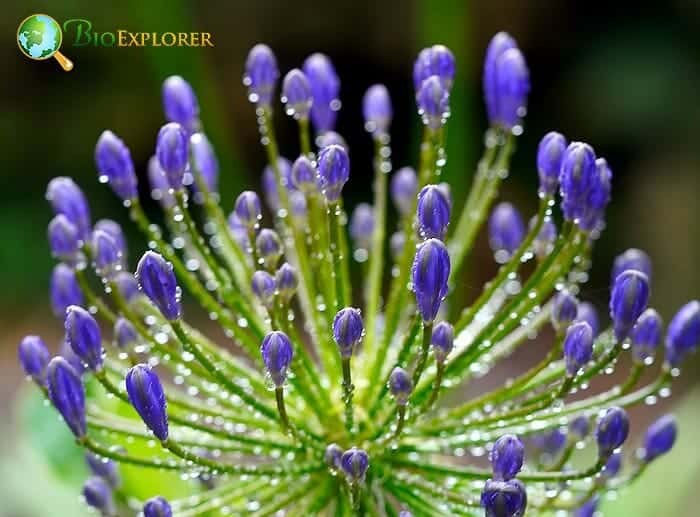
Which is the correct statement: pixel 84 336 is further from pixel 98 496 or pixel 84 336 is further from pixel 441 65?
pixel 441 65

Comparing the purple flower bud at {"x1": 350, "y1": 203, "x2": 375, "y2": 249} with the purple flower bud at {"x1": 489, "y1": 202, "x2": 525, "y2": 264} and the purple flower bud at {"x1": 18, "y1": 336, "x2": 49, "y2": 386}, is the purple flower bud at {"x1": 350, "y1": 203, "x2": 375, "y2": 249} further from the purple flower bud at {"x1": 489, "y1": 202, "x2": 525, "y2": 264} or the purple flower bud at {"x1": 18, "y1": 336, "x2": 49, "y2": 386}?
the purple flower bud at {"x1": 18, "y1": 336, "x2": 49, "y2": 386}

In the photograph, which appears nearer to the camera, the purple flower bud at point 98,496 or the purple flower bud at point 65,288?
the purple flower bud at point 98,496

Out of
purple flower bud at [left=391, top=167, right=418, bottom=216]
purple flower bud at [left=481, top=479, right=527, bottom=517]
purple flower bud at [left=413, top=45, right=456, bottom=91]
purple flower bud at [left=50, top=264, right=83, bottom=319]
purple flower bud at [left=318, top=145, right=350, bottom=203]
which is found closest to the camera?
purple flower bud at [left=481, top=479, right=527, bottom=517]

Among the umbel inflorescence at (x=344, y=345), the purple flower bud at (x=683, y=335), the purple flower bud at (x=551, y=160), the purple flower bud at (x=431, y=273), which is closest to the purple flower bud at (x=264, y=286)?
the umbel inflorescence at (x=344, y=345)

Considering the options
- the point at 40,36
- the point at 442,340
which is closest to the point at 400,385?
the point at 442,340

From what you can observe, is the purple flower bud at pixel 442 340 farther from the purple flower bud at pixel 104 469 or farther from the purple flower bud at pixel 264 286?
the purple flower bud at pixel 104 469

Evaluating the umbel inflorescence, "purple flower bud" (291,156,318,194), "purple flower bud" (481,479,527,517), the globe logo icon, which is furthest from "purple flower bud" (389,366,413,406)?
the globe logo icon
